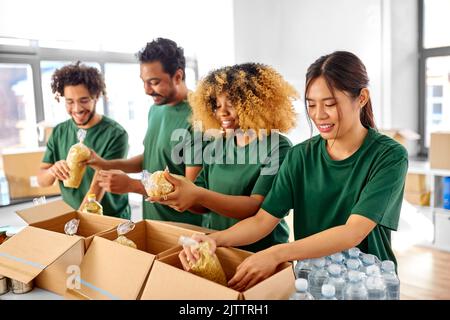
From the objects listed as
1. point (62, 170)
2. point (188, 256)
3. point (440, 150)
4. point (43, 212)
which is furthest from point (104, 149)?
point (440, 150)

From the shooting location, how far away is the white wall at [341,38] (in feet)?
13.9

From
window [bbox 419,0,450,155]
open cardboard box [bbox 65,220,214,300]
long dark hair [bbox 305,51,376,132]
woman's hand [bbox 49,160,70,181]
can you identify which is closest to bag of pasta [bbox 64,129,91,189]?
woman's hand [bbox 49,160,70,181]

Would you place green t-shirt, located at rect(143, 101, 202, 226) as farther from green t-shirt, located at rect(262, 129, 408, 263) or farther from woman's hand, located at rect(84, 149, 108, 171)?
green t-shirt, located at rect(262, 129, 408, 263)

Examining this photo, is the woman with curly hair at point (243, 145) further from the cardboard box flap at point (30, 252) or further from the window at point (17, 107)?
the window at point (17, 107)

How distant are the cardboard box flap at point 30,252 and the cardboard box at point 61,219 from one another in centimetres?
13

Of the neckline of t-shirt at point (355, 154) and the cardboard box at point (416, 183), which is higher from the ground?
the neckline of t-shirt at point (355, 154)

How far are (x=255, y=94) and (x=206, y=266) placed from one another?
0.80 m

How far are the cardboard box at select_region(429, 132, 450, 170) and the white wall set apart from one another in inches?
25.8

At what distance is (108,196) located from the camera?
2232mm

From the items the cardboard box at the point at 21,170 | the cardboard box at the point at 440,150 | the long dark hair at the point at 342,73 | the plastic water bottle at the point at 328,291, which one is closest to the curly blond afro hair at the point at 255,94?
the long dark hair at the point at 342,73

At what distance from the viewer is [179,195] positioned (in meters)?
1.48

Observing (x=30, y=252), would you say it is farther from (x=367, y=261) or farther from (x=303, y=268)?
(x=367, y=261)

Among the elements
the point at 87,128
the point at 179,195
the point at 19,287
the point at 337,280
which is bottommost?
the point at 19,287
